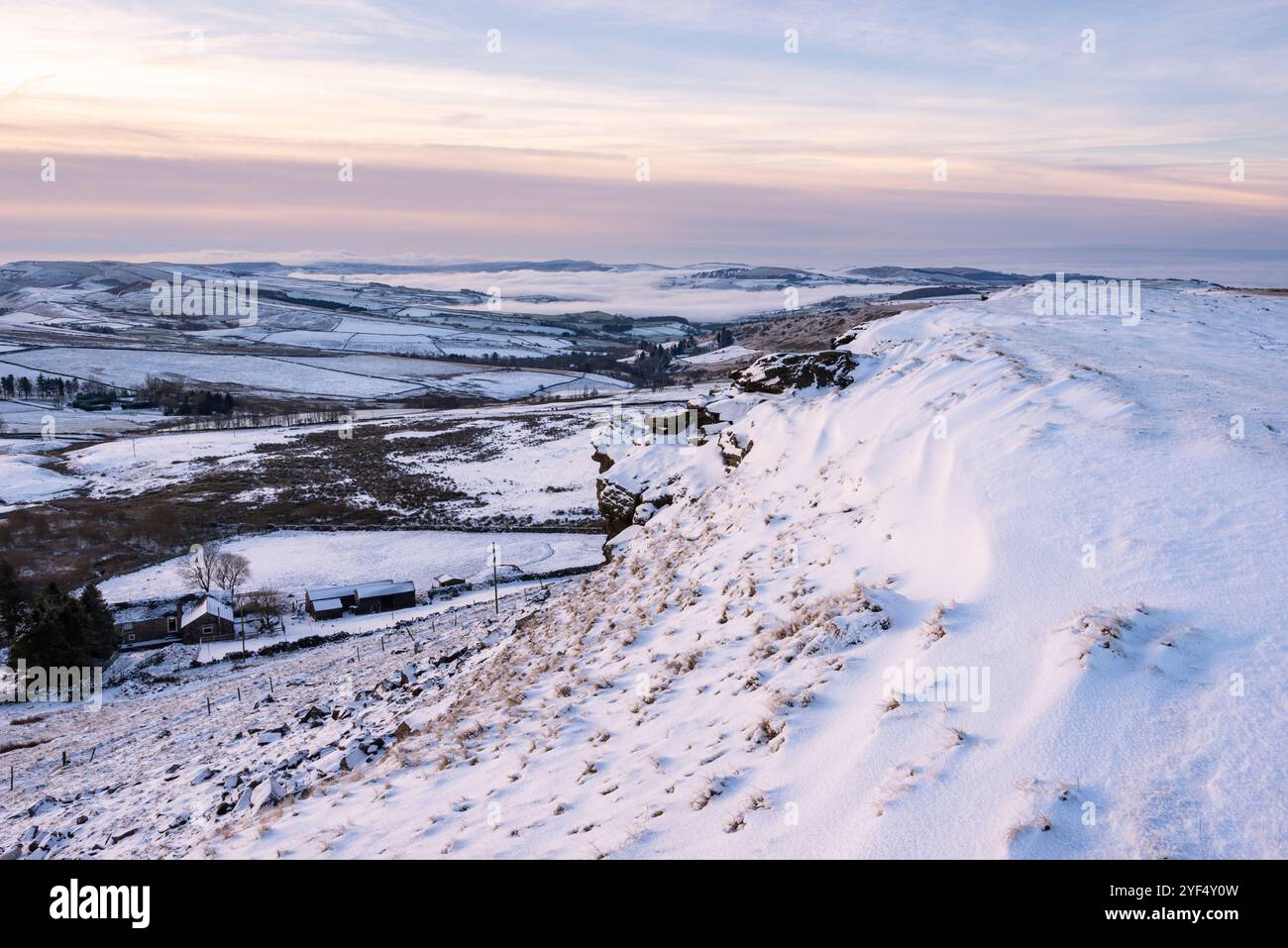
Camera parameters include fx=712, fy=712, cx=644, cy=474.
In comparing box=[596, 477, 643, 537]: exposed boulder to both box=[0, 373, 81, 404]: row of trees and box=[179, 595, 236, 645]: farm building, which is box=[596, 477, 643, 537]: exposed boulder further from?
box=[0, 373, 81, 404]: row of trees

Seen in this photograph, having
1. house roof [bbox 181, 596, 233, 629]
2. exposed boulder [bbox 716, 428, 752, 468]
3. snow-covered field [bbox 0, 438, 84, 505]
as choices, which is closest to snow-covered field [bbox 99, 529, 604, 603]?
house roof [bbox 181, 596, 233, 629]

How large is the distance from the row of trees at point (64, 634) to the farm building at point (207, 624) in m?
3.43

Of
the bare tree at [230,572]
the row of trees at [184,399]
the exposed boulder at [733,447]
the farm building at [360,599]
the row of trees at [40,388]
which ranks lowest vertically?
the farm building at [360,599]

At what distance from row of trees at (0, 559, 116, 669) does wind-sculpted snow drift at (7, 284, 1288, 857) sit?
68.5 ft

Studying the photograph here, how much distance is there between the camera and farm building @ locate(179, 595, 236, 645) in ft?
121

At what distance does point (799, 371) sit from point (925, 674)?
1955cm

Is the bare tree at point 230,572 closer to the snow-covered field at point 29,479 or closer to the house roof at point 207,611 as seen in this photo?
the house roof at point 207,611

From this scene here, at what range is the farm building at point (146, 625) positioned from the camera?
3769 cm

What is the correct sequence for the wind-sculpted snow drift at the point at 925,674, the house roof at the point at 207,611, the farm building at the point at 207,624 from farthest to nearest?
the house roof at the point at 207,611, the farm building at the point at 207,624, the wind-sculpted snow drift at the point at 925,674

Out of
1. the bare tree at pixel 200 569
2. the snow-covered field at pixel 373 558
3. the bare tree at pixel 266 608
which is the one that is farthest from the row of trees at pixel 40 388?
the bare tree at pixel 266 608

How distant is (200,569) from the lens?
44.8 metres

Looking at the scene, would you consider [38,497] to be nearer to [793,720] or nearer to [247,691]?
[247,691]

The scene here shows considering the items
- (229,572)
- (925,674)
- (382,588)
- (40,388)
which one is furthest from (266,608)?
(40,388)

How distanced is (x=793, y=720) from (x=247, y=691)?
26.1 metres
